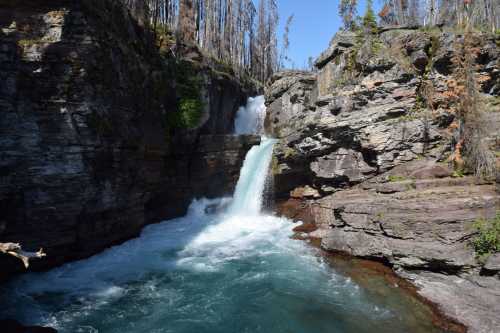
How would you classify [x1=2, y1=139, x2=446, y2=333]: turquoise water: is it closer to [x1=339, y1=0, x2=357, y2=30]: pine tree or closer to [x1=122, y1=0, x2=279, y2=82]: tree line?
[x1=122, y1=0, x2=279, y2=82]: tree line

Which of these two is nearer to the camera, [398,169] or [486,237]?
[486,237]

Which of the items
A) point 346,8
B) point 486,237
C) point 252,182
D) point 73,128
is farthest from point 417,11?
point 73,128

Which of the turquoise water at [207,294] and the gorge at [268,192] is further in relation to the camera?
the gorge at [268,192]

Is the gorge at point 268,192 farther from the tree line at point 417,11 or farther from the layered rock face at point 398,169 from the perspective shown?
the tree line at point 417,11

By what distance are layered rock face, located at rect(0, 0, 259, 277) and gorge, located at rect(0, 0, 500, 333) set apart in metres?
0.05

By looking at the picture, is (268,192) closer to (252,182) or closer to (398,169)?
(252,182)

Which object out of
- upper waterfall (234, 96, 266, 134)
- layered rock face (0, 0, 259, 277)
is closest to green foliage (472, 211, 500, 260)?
layered rock face (0, 0, 259, 277)

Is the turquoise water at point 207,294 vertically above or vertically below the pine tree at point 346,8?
below

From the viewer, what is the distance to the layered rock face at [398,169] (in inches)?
343

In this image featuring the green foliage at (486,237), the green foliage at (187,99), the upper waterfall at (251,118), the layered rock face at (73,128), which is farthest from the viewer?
the upper waterfall at (251,118)

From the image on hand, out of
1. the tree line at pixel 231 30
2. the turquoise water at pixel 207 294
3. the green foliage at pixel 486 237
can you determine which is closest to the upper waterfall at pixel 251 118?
the tree line at pixel 231 30

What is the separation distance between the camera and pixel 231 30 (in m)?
42.6

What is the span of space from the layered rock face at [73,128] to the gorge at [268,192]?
0.17 ft

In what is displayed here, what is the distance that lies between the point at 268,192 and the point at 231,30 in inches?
1273
